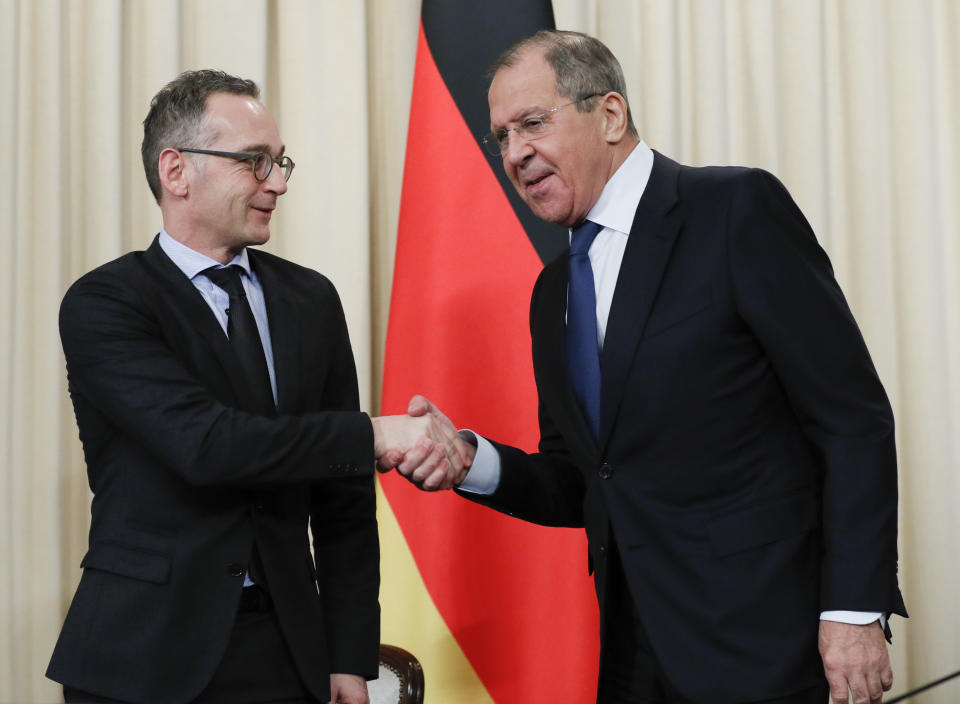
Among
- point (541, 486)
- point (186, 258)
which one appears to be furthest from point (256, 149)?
point (541, 486)

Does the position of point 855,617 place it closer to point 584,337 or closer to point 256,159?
point 584,337

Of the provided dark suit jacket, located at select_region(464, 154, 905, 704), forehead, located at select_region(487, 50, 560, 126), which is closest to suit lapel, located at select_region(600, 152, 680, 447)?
dark suit jacket, located at select_region(464, 154, 905, 704)

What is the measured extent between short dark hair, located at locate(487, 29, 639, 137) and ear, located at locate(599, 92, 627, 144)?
19 millimetres

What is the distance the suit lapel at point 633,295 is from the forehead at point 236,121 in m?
0.76

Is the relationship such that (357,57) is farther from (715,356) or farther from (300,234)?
(715,356)

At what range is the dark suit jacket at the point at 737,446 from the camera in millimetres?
1729

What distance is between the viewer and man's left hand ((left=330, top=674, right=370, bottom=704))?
1902 mm

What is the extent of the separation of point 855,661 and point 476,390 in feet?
4.19

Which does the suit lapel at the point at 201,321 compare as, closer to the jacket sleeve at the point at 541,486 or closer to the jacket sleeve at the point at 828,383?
the jacket sleeve at the point at 541,486

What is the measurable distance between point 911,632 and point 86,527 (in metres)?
2.52

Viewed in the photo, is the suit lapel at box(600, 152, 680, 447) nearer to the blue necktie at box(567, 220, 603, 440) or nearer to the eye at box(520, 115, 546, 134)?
the blue necktie at box(567, 220, 603, 440)

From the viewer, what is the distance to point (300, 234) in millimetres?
3102

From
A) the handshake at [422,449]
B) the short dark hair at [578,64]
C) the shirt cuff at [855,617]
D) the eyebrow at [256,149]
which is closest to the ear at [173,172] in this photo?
the eyebrow at [256,149]

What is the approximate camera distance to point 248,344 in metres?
1.85
